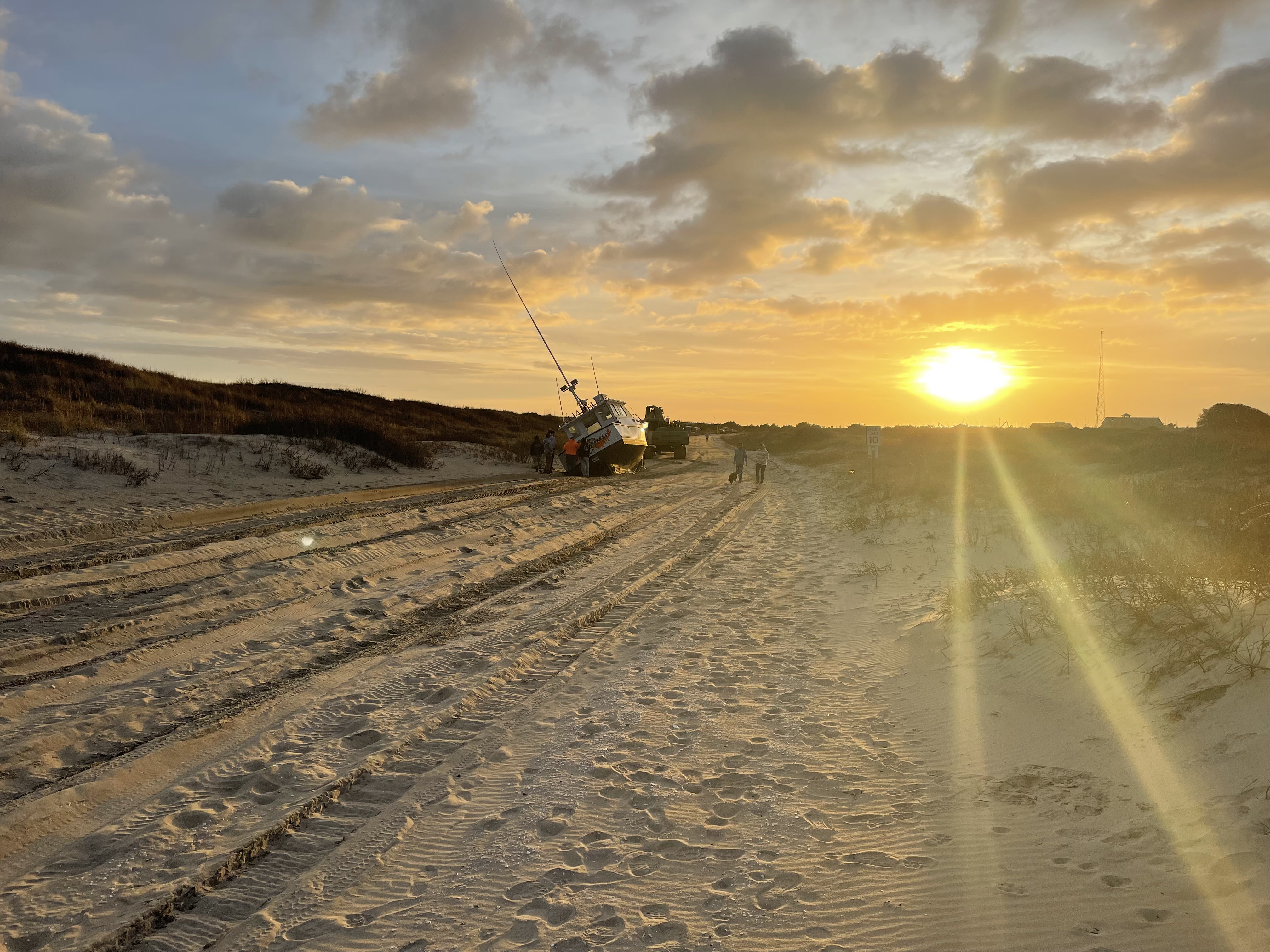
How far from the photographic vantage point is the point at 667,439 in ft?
136

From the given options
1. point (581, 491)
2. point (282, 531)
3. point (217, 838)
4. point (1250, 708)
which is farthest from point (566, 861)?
point (581, 491)

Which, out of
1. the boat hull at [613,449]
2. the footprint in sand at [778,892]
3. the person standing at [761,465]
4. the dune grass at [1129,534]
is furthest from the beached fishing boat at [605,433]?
the footprint in sand at [778,892]

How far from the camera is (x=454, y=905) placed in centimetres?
321

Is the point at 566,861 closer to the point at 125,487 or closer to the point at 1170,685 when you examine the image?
the point at 1170,685

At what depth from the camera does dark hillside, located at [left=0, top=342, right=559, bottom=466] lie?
71.3 ft

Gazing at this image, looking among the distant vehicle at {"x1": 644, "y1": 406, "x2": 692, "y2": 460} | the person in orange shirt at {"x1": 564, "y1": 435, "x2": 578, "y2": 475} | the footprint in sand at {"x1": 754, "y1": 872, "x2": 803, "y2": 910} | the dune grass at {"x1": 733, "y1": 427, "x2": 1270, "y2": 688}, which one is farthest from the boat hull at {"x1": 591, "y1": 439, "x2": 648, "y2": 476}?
the footprint in sand at {"x1": 754, "y1": 872, "x2": 803, "y2": 910}

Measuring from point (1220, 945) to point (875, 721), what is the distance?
2813 mm

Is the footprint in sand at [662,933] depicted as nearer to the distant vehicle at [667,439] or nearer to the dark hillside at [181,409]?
the dark hillside at [181,409]

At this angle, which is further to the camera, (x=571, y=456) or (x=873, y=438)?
(x=571, y=456)

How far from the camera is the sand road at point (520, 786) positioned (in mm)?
3072

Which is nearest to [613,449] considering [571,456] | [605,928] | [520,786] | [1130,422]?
[571,456]

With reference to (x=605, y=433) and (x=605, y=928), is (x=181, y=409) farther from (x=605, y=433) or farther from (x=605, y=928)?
(x=605, y=928)

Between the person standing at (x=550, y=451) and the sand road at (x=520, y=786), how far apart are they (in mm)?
17855

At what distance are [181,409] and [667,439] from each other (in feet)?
78.0
